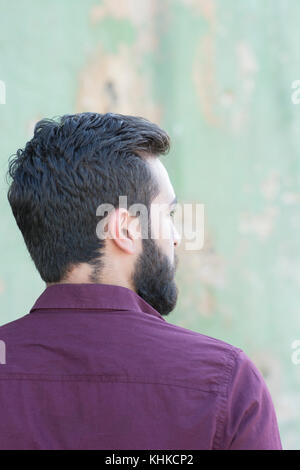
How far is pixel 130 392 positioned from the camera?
83 centimetres

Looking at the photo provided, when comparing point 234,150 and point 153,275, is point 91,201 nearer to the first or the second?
point 153,275

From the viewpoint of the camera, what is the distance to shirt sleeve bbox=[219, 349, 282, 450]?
80cm

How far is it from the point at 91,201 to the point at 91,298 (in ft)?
0.51

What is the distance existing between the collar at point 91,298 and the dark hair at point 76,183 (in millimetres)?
47

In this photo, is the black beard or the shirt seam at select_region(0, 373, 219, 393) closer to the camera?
the shirt seam at select_region(0, 373, 219, 393)

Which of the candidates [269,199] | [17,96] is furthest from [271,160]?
[17,96]

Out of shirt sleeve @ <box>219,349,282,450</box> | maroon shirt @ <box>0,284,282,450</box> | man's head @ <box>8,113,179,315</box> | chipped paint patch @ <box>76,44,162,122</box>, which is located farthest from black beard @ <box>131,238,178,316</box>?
chipped paint patch @ <box>76,44,162,122</box>

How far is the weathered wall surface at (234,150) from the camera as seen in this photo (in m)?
2.40

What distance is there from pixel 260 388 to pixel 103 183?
0.38m

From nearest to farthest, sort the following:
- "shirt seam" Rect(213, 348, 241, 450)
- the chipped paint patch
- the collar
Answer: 1. "shirt seam" Rect(213, 348, 241, 450)
2. the collar
3. the chipped paint patch

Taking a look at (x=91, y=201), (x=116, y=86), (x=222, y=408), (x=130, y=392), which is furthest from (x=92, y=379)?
(x=116, y=86)

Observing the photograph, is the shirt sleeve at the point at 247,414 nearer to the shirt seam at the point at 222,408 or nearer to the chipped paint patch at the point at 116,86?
the shirt seam at the point at 222,408

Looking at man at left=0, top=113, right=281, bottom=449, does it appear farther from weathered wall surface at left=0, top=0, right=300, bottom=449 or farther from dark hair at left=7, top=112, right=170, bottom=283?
weathered wall surface at left=0, top=0, right=300, bottom=449

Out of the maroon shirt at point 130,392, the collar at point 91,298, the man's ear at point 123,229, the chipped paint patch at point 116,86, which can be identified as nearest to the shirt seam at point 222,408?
the maroon shirt at point 130,392
